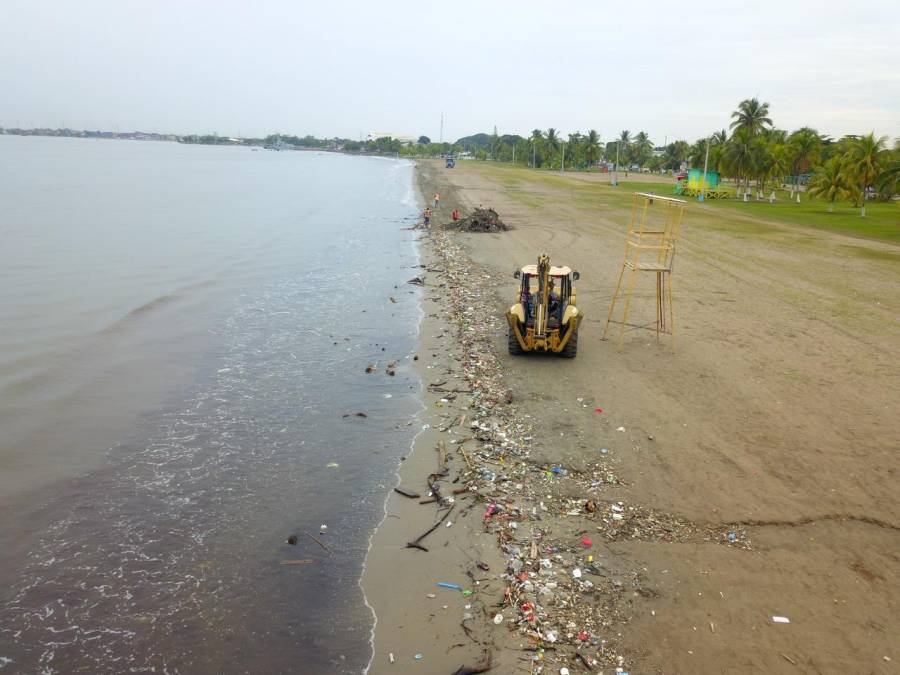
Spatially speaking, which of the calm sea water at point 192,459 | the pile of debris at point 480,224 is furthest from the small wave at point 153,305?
the pile of debris at point 480,224

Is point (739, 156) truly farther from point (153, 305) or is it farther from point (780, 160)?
point (153, 305)

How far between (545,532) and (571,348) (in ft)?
24.2

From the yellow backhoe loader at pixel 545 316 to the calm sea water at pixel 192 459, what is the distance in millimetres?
3090

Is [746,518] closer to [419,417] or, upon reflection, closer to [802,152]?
[419,417]

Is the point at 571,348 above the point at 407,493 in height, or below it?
above

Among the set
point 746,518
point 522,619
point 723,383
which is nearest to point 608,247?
point 723,383

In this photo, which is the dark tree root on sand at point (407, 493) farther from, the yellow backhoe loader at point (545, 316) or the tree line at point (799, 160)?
the tree line at point (799, 160)

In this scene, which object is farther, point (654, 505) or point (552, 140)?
point (552, 140)

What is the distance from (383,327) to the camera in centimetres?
1948

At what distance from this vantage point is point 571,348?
15.1 metres

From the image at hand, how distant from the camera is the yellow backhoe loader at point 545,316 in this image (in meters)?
14.7

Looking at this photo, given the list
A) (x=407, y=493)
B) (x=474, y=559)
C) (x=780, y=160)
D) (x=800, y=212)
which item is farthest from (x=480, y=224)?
(x=780, y=160)

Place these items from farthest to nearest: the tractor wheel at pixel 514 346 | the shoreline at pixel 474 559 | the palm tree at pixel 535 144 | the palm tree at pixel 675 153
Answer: the palm tree at pixel 535 144 < the palm tree at pixel 675 153 < the tractor wheel at pixel 514 346 < the shoreline at pixel 474 559

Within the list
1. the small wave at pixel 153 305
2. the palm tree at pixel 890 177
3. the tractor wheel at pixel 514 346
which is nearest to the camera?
the tractor wheel at pixel 514 346
